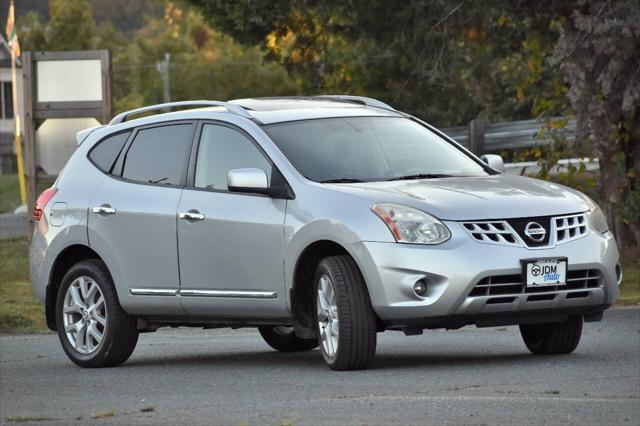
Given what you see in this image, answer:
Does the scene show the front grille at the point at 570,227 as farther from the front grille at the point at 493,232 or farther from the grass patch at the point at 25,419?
the grass patch at the point at 25,419

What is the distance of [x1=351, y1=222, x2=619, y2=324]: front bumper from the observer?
9.99 metres

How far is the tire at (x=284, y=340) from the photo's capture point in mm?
12797

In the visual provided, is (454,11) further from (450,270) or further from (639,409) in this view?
(639,409)

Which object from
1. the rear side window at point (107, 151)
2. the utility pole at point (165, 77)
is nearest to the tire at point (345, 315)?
the rear side window at point (107, 151)

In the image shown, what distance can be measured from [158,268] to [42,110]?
7870 millimetres

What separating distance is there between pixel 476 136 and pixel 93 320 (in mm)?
19123

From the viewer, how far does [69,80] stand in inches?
750

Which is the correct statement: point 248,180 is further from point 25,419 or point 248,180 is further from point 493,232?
point 25,419

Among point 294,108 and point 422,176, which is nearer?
point 422,176

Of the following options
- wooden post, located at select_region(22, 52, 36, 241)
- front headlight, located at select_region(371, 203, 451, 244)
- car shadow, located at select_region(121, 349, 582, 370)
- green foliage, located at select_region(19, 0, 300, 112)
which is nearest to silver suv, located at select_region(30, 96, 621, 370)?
front headlight, located at select_region(371, 203, 451, 244)

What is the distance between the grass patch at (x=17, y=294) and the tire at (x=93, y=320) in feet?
11.9

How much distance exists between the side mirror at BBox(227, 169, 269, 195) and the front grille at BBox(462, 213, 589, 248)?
1.41 metres

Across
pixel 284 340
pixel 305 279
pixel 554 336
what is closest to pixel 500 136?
pixel 284 340

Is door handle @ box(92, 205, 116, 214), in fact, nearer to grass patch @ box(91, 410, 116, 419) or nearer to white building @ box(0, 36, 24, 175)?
grass patch @ box(91, 410, 116, 419)
